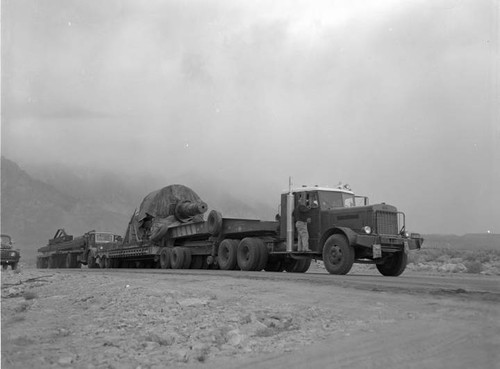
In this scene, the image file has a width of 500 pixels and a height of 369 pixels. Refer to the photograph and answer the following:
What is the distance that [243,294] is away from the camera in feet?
32.3

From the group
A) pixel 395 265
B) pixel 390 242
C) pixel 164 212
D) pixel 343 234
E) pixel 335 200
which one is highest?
pixel 164 212

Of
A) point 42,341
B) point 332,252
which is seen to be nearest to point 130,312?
point 42,341

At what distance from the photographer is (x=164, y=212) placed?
83.5 ft

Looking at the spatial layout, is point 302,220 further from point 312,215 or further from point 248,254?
point 248,254

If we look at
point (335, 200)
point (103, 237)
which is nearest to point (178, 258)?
point (335, 200)

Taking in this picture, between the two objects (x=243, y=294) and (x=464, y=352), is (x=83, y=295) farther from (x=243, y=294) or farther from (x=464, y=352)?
(x=464, y=352)

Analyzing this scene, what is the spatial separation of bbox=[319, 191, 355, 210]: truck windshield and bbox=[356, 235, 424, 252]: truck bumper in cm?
217

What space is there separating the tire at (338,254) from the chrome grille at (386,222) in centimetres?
119

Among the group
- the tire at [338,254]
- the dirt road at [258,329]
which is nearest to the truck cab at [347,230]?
the tire at [338,254]

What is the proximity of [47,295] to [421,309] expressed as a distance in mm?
7315

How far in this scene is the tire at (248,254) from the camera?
18359 millimetres

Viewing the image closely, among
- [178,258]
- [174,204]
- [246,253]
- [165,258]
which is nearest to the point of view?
[246,253]

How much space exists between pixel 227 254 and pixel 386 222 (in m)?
6.44

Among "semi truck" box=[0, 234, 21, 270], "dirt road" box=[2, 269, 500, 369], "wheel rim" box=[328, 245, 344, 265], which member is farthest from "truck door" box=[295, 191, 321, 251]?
"semi truck" box=[0, 234, 21, 270]
